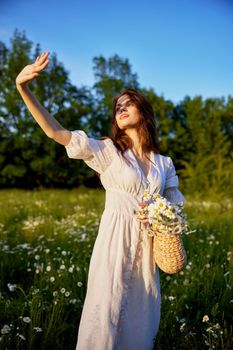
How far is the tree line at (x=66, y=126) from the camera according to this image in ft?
64.7

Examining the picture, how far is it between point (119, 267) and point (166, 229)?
1.29ft

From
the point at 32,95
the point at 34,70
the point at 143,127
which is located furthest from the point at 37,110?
the point at 143,127

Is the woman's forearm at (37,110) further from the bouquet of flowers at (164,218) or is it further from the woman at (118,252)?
the bouquet of flowers at (164,218)

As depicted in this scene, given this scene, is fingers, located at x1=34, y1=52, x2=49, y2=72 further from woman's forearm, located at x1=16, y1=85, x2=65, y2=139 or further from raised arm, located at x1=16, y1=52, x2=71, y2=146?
woman's forearm, located at x1=16, y1=85, x2=65, y2=139

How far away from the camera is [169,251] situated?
2.58 metres

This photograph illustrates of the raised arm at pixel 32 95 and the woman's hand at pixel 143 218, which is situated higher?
the raised arm at pixel 32 95

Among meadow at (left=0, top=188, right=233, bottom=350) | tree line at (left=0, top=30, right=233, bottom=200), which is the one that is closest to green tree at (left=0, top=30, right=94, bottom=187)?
tree line at (left=0, top=30, right=233, bottom=200)

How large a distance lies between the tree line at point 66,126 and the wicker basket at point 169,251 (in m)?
15.8

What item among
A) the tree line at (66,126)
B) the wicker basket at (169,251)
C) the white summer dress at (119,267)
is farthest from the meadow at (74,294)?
the tree line at (66,126)

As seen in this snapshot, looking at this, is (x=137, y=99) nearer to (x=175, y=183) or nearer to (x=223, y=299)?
(x=175, y=183)

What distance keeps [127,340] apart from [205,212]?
6580 mm

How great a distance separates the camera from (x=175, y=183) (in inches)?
120

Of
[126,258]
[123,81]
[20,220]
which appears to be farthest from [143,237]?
[123,81]

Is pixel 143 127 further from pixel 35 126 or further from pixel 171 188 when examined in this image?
pixel 35 126
